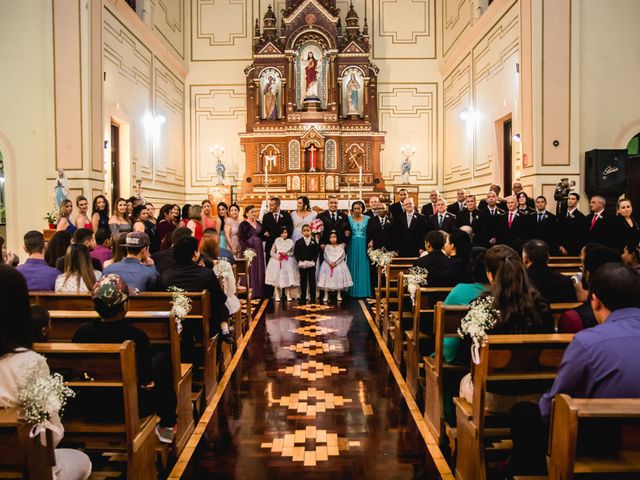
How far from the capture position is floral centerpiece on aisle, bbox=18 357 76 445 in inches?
71.3

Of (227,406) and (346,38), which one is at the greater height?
(346,38)

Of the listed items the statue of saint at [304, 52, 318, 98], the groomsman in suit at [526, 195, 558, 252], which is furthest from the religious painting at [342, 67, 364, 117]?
the groomsman in suit at [526, 195, 558, 252]

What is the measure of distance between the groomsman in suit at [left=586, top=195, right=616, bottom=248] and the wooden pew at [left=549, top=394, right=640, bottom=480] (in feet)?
17.7

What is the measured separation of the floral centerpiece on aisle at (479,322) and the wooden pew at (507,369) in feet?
0.14

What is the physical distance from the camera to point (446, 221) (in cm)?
838

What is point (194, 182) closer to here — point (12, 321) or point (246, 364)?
point (246, 364)

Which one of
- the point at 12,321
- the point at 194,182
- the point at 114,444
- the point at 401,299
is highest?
the point at 194,182

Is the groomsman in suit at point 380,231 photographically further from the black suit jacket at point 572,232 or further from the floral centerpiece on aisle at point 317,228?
the black suit jacket at point 572,232

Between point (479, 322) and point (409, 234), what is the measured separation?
590cm

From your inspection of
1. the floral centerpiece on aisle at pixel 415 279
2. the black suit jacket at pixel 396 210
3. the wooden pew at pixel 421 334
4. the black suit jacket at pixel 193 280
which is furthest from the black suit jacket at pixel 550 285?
the black suit jacket at pixel 396 210

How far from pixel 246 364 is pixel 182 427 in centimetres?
176

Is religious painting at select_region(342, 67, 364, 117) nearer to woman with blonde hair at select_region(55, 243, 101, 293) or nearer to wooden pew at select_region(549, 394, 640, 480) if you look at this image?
woman with blonde hair at select_region(55, 243, 101, 293)

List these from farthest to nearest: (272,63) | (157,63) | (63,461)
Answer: (272,63)
(157,63)
(63,461)

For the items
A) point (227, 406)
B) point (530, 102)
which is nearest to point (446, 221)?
point (530, 102)
